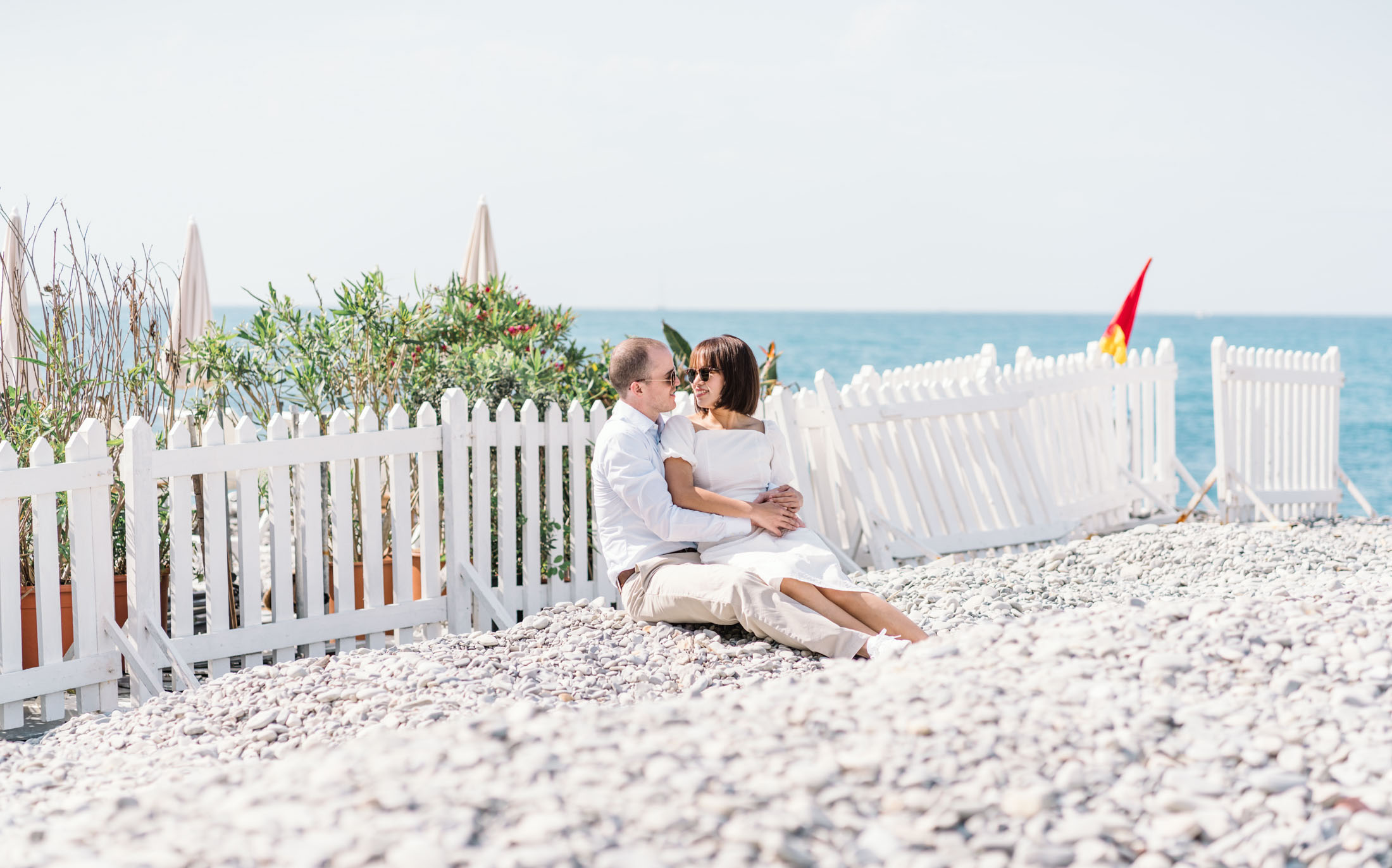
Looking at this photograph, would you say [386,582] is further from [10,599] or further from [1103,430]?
[1103,430]

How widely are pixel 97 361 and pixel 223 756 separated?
3271 mm

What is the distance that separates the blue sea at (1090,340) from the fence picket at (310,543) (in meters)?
16.9

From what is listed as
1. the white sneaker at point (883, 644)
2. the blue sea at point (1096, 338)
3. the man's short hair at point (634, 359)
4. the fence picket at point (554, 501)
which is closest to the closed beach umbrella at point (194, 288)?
the fence picket at point (554, 501)

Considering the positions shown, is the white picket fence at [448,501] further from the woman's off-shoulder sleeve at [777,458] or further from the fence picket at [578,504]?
the woman's off-shoulder sleeve at [777,458]

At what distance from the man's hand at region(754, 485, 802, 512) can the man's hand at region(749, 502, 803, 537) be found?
0.06 feet

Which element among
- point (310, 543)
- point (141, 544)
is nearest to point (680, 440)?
point (310, 543)

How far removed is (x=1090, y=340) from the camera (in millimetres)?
78312

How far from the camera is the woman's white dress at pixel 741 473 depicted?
456cm

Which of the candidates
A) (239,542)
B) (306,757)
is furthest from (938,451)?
(306,757)

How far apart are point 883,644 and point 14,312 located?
208 inches

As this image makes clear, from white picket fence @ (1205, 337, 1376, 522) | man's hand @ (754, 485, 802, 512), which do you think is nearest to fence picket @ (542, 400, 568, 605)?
man's hand @ (754, 485, 802, 512)

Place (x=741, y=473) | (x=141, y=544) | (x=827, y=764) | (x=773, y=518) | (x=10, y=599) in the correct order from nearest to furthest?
1. (x=827, y=764)
2. (x=10, y=599)
3. (x=141, y=544)
4. (x=773, y=518)
5. (x=741, y=473)

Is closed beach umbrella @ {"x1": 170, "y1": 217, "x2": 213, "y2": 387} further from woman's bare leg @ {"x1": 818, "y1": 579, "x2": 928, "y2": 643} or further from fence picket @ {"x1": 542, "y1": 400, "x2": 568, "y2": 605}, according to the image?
woman's bare leg @ {"x1": 818, "y1": 579, "x2": 928, "y2": 643}

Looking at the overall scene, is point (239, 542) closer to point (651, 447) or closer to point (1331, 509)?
point (651, 447)
